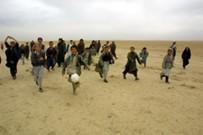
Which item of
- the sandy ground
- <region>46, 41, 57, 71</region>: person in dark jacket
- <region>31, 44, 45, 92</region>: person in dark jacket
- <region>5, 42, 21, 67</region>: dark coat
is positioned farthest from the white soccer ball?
<region>46, 41, 57, 71</region>: person in dark jacket

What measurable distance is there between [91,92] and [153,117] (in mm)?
3584

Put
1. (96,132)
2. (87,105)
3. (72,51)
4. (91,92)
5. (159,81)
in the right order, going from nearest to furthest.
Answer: (96,132)
(87,105)
(72,51)
(91,92)
(159,81)

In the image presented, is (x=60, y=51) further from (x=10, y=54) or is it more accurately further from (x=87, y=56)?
(x=10, y=54)

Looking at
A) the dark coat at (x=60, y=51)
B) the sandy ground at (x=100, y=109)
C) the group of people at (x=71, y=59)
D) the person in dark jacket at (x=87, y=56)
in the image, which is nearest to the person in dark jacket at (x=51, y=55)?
the group of people at (x=71, y=59)

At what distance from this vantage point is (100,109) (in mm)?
9469

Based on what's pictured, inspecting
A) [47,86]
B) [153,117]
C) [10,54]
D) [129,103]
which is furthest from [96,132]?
[10,54]

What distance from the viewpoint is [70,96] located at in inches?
431

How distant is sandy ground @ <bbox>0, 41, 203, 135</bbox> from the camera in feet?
25.8

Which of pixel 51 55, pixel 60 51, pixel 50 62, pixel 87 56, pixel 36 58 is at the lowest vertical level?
pixel 50 62

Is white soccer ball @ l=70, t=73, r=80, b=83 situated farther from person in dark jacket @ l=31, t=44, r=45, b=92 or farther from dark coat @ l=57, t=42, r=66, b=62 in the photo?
dark coat @ l=57, t=42, r=66, b=62

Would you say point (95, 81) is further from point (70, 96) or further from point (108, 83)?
point (70, 96)

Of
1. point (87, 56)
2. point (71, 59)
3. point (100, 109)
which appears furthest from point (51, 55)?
point (100, 109)

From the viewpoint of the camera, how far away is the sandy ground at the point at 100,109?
25.8 feet

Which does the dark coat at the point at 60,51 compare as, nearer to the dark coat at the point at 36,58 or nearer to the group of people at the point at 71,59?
the group of people at the point at 71,59
